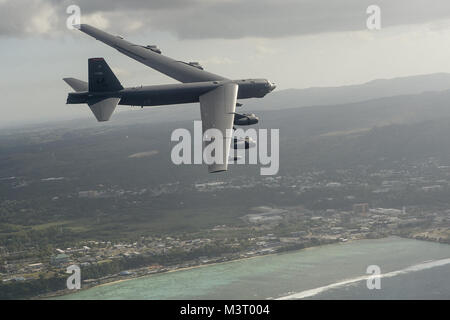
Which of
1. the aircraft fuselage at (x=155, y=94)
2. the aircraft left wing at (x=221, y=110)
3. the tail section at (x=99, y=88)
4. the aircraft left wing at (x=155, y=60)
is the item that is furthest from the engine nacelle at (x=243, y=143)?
the tail section at (x=99, y=88)

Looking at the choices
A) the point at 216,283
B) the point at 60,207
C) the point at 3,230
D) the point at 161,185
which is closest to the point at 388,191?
the point at 161,185

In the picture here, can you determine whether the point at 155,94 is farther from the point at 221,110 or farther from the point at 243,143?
the point at 243,143

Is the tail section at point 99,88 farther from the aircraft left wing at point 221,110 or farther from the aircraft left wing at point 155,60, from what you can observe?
the aircraft left wing at point 221,110

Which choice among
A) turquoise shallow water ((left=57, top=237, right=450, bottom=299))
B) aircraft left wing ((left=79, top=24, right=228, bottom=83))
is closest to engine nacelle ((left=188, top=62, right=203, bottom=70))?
aircraft left wing ((left=79, top=24, right=228, bottom=83))

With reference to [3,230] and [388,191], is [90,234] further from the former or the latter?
[388,191]

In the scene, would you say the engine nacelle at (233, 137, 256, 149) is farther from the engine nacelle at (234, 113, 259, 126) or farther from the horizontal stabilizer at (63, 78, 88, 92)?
the horizontal stabilizer at (63, 78, 88, 92)

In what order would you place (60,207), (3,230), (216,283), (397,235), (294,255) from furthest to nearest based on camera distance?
(60,207), (3,230), (397,235), (294,255), (216,283)
